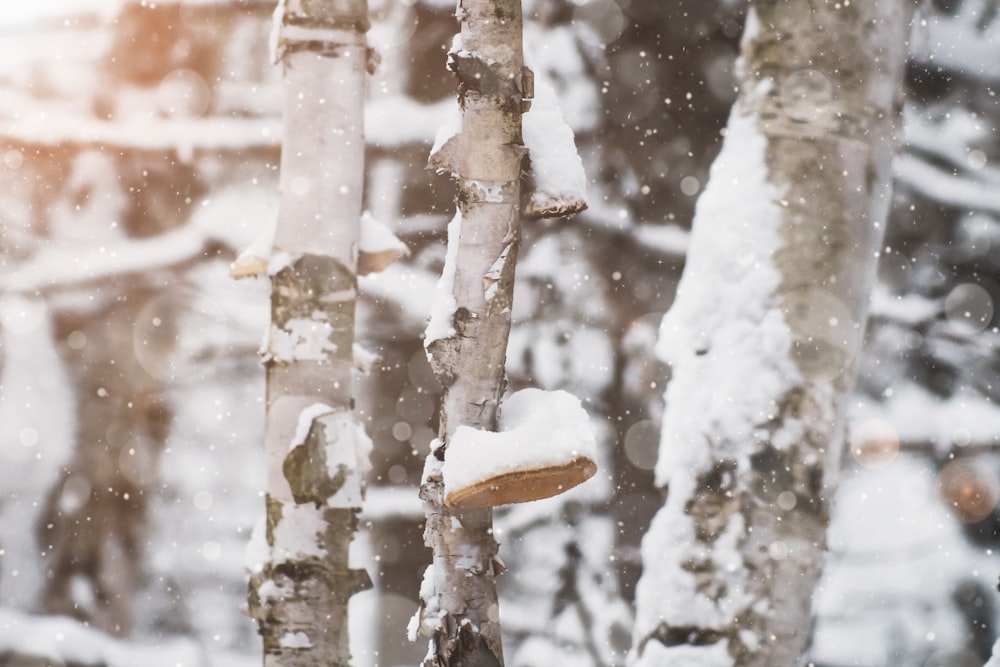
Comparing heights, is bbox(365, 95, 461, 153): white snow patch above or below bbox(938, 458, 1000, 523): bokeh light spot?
above

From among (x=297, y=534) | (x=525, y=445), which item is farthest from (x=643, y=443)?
(x=525, y=445)

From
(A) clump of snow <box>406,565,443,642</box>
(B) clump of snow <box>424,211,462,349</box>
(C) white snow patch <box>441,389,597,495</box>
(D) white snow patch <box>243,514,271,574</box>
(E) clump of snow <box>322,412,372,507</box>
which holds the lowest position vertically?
(D) white snow patch <box>243,514,271,574</box>

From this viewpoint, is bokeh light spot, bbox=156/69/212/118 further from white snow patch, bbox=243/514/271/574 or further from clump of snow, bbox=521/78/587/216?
clump of snow, bbox=521/78/587/216

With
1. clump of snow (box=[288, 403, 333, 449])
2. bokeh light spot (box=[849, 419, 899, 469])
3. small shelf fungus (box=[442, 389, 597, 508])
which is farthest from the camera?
bokeh light spot (box=[849, 419, 899, 469])

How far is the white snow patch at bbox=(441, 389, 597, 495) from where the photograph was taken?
1.32m

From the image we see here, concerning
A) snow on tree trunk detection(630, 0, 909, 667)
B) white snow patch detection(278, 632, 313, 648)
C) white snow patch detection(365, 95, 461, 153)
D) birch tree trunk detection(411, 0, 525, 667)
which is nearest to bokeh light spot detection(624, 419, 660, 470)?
snow on tree trunk detection(630, 0, 909, 667)

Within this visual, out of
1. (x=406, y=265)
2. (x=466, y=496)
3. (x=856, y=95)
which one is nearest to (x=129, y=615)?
(x=406, y=265)

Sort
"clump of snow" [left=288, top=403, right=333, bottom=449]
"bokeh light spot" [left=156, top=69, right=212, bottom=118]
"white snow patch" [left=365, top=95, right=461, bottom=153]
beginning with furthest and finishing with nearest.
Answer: "bokeh light spot" [left=156, top=69, right=212, bottom=118], "white snow patch" [left=365, top=95, right=461, bottom=153], "clump of snow" [left=288, top=403, right=333, bottom=449]

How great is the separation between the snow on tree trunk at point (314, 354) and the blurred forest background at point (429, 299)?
2.14 m

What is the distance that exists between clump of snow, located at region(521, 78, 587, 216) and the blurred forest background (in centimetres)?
262

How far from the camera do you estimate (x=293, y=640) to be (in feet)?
6.46

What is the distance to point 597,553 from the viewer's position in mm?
4332

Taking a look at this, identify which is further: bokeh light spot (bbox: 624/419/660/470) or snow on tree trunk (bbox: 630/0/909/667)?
bokeh light spot (bbox: 624/419/660/470)

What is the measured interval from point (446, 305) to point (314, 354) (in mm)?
593
